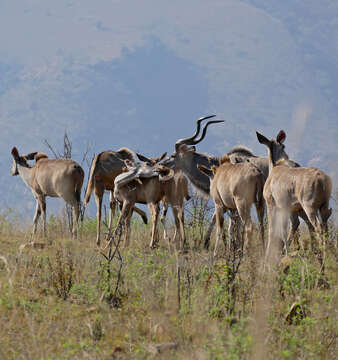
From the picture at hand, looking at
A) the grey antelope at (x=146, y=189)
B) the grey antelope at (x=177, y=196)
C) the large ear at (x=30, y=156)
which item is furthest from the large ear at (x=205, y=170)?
the large ear at (x=30, y=156)

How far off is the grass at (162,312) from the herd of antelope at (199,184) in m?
1.86

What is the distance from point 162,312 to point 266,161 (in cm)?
776

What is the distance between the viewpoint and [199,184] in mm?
14672

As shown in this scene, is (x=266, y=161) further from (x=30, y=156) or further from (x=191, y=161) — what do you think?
(x=30, y=156)

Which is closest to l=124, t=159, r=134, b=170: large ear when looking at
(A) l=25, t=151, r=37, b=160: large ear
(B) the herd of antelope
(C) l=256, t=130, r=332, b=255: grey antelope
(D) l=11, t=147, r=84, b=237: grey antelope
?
(B) the herd of antelope

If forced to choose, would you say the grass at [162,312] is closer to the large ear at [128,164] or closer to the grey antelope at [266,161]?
the grey antelope at [266,161]

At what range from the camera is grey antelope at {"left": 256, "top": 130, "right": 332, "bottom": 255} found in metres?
9.76

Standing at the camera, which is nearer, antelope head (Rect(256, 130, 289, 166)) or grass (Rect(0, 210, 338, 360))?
grass (Rect(0, 210, 338, 360))

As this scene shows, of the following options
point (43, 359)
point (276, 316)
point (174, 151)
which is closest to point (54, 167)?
point (174, 151)

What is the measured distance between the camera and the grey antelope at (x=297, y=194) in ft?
32.0

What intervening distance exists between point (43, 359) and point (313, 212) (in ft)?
18.9

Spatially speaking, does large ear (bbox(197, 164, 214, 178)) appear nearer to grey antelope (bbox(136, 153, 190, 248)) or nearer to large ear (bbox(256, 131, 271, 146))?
grey antelope (bbox(136, 153, 190, 248))

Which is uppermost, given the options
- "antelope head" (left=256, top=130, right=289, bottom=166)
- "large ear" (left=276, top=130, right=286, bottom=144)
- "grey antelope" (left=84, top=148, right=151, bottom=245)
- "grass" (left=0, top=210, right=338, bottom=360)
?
"large ear" (left=276, top=130, right=286, bottom=144)

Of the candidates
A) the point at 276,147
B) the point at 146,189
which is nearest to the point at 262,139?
the point at 276,147
